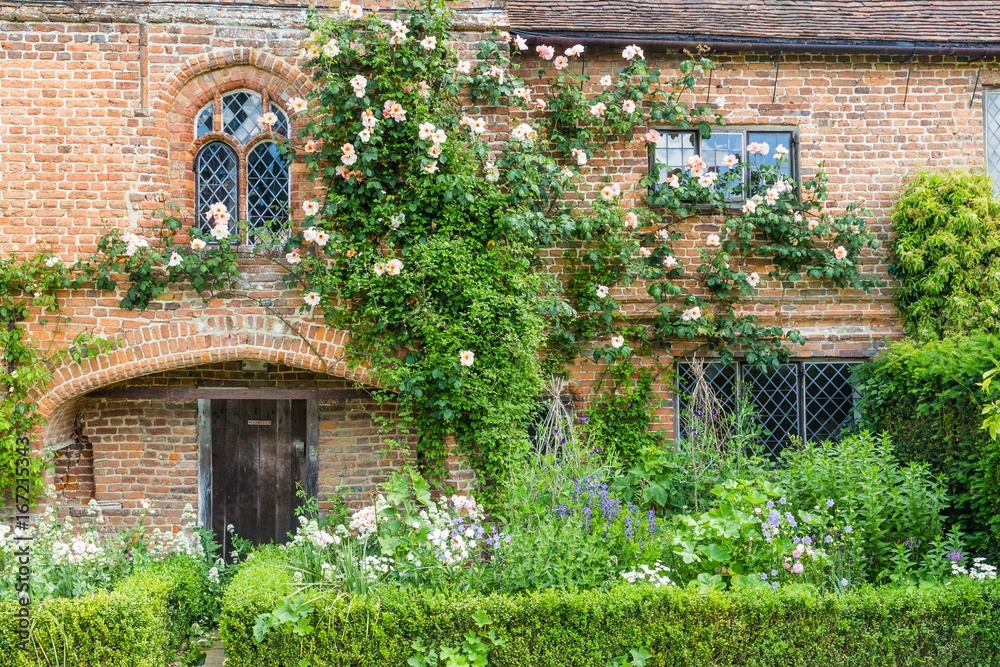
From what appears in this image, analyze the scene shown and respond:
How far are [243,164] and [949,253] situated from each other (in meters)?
7.21

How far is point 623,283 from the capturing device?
809 centimetres

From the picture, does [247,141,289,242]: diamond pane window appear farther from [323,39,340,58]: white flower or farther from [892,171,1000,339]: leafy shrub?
[892,171,1000,339]: leafy shrub

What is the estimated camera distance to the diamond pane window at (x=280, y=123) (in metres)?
7.54

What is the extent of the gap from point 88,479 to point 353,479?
2704 millimetres

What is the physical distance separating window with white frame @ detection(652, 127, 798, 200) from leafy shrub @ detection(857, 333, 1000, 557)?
229 cm

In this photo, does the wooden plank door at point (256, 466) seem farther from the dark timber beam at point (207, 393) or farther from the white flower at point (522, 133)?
the white flower at point (522, 133)

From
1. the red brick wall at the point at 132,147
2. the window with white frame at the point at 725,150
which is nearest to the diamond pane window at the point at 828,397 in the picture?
the window with white frame at the point at 725,150

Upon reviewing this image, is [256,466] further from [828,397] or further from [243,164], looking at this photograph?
[828,397]

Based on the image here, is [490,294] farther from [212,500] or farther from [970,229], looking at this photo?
[970,229]

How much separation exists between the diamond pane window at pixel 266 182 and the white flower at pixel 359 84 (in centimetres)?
114

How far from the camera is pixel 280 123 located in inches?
297

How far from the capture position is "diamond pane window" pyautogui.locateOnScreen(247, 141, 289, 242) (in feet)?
24.8

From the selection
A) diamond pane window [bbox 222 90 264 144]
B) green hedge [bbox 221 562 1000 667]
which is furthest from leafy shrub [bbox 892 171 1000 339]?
diamond pane window [bbox 222 90 264 144]

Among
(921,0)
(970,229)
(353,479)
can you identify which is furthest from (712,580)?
(921,0)
